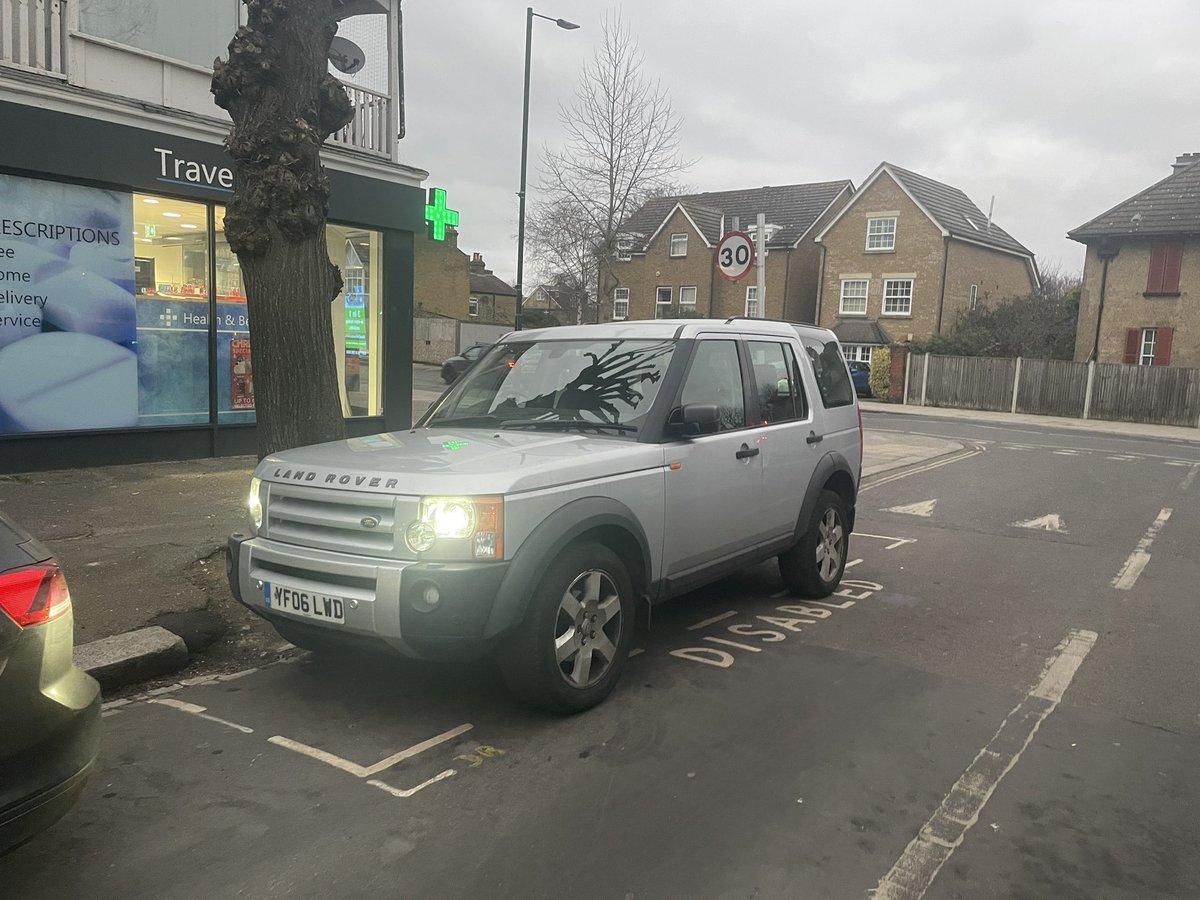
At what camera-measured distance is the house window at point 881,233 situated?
38188 millimetres

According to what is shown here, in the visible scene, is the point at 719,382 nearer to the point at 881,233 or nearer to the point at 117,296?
the point at 117,296

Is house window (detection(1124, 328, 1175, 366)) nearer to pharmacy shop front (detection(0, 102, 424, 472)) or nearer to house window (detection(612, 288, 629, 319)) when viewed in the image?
house window (detection(612, 288, 629, 319))

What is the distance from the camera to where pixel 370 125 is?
1255 cm

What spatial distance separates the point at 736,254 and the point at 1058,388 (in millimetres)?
22394

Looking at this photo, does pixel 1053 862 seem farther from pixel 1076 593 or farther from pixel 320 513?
pixel 1076 593

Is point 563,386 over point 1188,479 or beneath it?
over

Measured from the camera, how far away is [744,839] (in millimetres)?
3213

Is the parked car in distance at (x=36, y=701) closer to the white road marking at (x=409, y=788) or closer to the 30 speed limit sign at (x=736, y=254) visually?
the white road marking at (x=409, y=788)

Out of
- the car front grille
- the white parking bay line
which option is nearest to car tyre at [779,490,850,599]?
the white parking bay line

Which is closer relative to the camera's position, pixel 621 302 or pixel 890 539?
pixel 890 539

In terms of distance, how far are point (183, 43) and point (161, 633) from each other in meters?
8.30

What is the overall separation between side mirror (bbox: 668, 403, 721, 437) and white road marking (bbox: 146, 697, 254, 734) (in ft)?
8.34

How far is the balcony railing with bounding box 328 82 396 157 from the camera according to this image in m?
12.3

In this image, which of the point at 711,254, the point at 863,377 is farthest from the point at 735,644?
the point at 711,254
